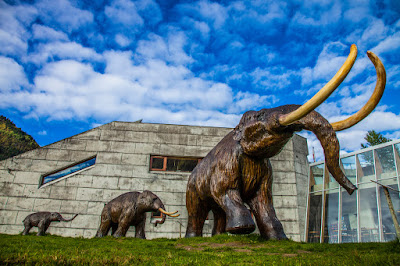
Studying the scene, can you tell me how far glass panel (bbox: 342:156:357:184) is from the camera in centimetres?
1170

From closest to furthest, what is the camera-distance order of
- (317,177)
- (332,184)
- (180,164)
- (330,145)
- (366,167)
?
(330,145), (366,167), (180,164), (332,184), (317,177)

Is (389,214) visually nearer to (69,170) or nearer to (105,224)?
(105,224)

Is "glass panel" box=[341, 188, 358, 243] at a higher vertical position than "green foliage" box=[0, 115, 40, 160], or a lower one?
lower

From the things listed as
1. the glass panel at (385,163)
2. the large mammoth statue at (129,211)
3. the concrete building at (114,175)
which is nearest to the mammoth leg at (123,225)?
the large mammoth statue at (129,211)

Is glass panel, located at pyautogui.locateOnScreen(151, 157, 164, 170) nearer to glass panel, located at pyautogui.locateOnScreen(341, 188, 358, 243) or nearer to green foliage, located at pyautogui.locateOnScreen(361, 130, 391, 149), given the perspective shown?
glass panel, located at pyautogui.locateOnScreen(341, 188, 358, 243)

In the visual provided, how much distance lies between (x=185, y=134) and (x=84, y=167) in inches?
175

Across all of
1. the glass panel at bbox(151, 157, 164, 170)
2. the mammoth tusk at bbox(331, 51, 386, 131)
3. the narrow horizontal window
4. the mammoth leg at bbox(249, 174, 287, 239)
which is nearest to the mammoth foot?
the mammoth leg at bbox(249, 174, 287, 239)

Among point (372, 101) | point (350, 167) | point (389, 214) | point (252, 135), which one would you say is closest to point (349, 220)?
point (389, 214)

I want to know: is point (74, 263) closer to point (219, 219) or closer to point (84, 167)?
point (219, 219)

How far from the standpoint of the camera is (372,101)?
143 inches

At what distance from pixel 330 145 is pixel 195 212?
354 centimetres

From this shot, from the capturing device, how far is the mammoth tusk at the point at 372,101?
11.1 feet

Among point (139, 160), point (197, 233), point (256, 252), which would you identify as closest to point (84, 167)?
point (139, 160)

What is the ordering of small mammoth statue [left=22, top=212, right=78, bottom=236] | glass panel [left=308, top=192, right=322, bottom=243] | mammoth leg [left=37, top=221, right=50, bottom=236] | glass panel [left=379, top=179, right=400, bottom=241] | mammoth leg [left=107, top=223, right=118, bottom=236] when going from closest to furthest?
1. mammoth leg [left=107, top=223, right=118, bottom=236]
2. mammoth leg [left=37, top=221, right=50, bottom=236]
3. small mammoth statue [left=22, top=212, right=78, bottom=236]
4. glass panel [left=379, top=179, right=400, bottom=241]
5. glass panel [left=308, top=192, right=322, bottom=243]
